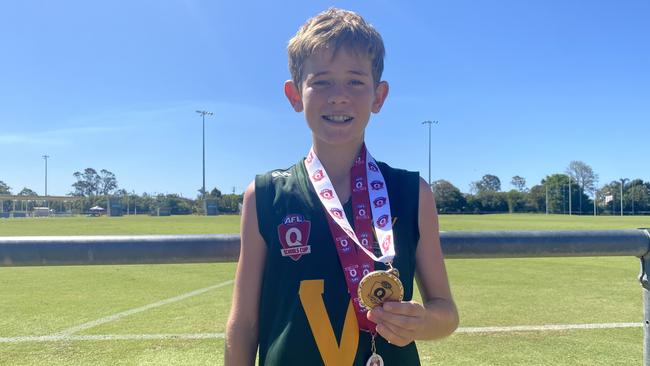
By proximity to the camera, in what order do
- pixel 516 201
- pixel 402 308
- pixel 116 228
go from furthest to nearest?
pixel 516 201 < pixel 116 228 < pixel 402 308

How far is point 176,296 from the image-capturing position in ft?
24.2

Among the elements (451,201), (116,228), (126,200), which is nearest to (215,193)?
(126,200)

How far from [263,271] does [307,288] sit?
0.21m

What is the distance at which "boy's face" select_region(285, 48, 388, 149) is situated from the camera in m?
1.75

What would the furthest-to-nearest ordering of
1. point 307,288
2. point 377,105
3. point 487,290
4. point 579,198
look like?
point 579,198
point 487,290
point 377,105
point 307,288

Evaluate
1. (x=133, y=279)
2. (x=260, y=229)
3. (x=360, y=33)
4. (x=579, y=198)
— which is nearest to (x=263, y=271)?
(x=260, y=229)

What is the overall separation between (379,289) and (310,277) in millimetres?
314

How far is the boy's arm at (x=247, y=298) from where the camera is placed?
67.6 inches

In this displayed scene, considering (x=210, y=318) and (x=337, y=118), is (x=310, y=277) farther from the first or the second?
(x=210, y=318)

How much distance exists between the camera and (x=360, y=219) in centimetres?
173

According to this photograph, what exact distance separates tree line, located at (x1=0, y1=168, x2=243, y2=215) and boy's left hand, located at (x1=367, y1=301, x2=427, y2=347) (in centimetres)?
9423

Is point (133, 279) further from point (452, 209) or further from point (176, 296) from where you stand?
point (452, 209)

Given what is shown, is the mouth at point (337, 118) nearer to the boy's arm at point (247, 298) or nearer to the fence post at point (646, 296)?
the boy's arm at point (247, 298)

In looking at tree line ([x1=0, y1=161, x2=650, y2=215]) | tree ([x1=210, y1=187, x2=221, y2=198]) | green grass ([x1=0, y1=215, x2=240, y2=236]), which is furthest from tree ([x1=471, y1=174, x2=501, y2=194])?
green grass ([x1=0, y1=215, x2=240, y2=236])
